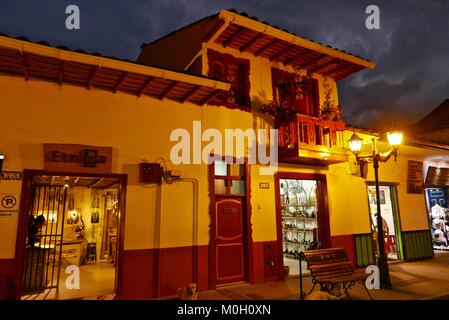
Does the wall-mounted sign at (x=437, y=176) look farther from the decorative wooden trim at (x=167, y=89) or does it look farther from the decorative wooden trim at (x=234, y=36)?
the decorative wooden trim at (x=167, y=89)

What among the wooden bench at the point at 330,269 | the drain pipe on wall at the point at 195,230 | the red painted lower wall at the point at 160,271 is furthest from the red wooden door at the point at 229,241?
the wooden bench at the point at 330,269

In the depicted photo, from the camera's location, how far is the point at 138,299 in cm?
710

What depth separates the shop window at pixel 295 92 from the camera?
10.3 metres

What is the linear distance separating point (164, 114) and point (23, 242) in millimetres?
4310

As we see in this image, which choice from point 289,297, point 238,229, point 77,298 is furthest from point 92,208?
point 289,297

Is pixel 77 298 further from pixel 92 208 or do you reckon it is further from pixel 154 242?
pixel 92 208

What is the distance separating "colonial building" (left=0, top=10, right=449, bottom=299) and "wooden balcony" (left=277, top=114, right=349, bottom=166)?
4cm

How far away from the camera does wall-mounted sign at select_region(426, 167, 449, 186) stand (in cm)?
1362

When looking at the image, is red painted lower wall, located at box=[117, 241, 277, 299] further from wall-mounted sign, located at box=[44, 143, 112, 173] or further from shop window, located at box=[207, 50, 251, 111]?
shop window, located at box=[207, 50, 251, 111]

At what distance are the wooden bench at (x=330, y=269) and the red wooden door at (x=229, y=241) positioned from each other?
79.2 inches

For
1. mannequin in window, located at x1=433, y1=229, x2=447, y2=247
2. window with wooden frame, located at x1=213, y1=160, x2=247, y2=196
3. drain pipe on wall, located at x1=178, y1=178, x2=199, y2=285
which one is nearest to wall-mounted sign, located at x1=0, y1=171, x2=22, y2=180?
drain pipe on wall, located at x1=178, y1=178, x2=199, y2=285

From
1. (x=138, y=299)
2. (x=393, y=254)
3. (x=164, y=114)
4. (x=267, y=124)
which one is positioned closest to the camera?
(x=138, y=299)

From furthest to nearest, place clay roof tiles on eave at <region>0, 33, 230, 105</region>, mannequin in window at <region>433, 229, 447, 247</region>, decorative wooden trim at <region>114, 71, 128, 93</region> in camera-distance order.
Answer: mannequin in window at <region>433, 229, 447, 247</region>, decorative wooden trim at <region>114, 71, 128, 93</region>, clay roof tiles on eave at <region>0, 33, 230, 105</region>

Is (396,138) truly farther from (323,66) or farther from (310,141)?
(323,66)
